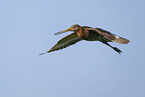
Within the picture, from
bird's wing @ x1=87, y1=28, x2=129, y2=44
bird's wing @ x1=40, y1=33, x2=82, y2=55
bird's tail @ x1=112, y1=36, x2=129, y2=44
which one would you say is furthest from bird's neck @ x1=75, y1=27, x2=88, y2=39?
bird's wing @ x1=40, y1=33, x2=82, y2=55

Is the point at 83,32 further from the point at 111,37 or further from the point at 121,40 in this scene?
the point at 121,40

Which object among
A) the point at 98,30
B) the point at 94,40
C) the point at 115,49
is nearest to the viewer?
the point at 98,30

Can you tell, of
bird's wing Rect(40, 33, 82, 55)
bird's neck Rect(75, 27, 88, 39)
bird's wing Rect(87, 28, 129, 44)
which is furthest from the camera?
bird's wing Rect(40, 33, 82, 55)

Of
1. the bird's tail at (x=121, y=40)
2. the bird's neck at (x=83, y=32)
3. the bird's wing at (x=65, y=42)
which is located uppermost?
the bird's neck at (x=83, y=32)

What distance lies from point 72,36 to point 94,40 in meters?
2.16

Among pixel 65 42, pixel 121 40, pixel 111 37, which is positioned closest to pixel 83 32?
pixel 111 37

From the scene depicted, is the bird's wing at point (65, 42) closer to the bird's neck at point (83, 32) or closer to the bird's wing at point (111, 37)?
the bird's neck at point (83, 32)

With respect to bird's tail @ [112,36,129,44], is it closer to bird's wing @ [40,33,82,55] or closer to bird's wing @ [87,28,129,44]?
bird's wing @ [87,28,129,44]

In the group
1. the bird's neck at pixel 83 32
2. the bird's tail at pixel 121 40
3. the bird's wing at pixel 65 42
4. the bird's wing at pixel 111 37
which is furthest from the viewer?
the bird's wing at pixel 65 42

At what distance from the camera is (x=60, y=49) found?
1691cm

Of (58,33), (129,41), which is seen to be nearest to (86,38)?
(58,33)

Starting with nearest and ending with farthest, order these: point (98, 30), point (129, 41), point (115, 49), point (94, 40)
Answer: point (129, 41) → point (98, 30) → point (94, 40) → point (115, 49)

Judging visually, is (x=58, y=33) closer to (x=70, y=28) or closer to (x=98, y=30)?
(x=70, y=28)

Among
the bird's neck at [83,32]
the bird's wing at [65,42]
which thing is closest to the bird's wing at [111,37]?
the bird's neck at [83,32]
